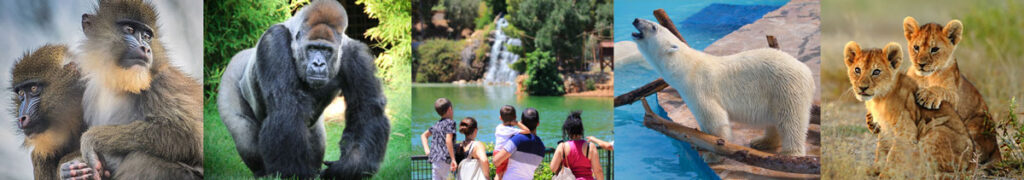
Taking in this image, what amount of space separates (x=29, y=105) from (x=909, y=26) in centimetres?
686

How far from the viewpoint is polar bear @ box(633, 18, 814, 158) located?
6039 mm

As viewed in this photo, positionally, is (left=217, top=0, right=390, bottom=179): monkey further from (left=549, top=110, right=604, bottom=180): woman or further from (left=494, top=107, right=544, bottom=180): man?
(left=549, top=110, right=604, bottom=180): woman

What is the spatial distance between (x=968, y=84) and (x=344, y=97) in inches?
203

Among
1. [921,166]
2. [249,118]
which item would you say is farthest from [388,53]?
[921,166]

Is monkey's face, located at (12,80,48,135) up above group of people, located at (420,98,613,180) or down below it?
above

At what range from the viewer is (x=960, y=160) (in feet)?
19.8

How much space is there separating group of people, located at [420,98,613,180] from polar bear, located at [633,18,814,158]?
3.26ft

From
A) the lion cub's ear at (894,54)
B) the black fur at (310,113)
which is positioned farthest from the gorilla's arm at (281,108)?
the lion cub's ear at (894,54)

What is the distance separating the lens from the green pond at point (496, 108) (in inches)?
254

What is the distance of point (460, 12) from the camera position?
6582 mm

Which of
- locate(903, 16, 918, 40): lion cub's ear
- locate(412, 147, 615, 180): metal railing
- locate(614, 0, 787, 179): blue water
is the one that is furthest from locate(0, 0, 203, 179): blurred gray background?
locate(903, 16, 918, 40): lion cub's ear

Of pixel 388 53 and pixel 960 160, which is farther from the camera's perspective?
pixel 388 53

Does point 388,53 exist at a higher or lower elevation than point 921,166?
higher

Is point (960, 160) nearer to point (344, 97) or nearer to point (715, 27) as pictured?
point (715, 27)
